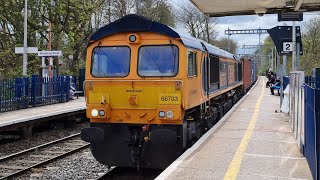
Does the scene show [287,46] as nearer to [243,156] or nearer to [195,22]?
[243,156]

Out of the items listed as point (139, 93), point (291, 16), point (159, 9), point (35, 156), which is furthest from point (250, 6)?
point (159, 9)

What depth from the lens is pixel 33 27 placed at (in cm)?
2666

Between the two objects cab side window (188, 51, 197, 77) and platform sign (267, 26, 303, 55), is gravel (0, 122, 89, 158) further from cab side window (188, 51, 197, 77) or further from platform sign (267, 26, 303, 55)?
platform sign (267, 26, 303, 55)

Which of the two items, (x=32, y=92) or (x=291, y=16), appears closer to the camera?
(x=291, y=16)

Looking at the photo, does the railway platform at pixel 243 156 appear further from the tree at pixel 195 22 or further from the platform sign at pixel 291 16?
the tree at pixel 195 22

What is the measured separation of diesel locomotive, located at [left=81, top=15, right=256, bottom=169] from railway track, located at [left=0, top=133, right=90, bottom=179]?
2.31 m

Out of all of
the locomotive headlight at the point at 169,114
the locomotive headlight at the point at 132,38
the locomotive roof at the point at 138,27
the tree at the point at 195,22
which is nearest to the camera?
the locomotive headlight at the point at 169,114

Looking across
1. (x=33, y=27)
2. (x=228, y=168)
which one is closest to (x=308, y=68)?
(x=33, y=27)

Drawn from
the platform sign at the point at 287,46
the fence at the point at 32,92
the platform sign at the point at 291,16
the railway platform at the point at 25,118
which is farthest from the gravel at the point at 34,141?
the platform sign at the point at 291,16

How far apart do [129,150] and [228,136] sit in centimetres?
284

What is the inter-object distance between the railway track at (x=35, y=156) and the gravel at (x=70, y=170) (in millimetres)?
214

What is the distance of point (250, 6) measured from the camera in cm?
748

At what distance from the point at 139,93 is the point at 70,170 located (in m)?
2.85

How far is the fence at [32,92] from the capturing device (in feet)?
53.2
